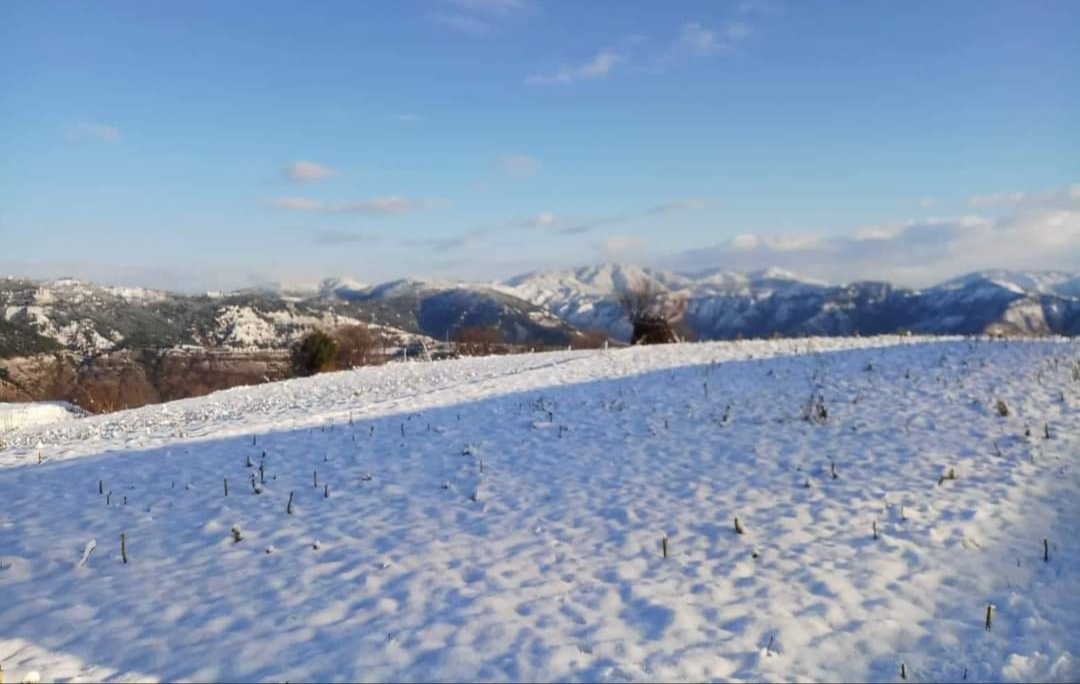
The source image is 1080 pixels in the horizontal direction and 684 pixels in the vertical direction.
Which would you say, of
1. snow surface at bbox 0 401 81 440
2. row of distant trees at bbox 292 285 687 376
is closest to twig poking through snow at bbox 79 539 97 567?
snow surface at bbox 0 401 81 440

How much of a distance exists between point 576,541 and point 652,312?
3619cm

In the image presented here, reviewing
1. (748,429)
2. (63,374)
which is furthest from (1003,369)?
(63,374)

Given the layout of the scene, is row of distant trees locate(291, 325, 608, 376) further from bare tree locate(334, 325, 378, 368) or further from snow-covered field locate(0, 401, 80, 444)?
snow-covered field locate(0, 401, 80, 444)

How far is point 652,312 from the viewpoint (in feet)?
144

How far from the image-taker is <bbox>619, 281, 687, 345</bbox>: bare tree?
42281 millimetres

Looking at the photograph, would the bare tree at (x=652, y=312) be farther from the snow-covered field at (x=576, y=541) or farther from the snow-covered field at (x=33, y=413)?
the snow-covered field at (x=33, y=413)

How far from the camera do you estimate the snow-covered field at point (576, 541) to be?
6.29 metres

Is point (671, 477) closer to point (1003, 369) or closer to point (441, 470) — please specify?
point (441, 470)

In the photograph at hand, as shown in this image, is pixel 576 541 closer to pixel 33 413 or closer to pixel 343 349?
pixel 33 413

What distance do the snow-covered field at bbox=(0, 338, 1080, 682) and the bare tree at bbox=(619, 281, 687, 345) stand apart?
26145 mm

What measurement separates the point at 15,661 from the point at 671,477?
8560 millimetres

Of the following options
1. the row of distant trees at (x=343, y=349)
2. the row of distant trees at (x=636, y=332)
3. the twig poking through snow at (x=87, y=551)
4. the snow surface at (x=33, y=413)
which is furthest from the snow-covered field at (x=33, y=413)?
the twig poking through snow at (x=87, y=551)

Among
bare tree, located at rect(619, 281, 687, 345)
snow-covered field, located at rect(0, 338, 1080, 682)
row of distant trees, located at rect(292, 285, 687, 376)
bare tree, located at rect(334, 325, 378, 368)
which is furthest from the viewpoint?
bare tree, located at rect(334, 325, 378, 368)

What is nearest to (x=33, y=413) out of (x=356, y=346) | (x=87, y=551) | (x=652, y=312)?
(x=356, y=346)
